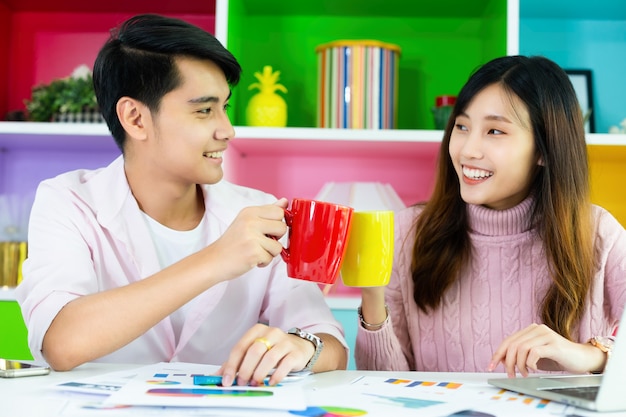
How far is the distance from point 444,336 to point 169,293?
686 millimetres

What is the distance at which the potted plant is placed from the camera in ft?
7.79

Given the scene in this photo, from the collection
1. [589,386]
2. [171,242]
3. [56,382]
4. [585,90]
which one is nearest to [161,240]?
[171,242]

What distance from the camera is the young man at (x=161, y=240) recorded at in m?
1.15

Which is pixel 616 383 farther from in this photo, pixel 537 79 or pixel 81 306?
pixel 537 79

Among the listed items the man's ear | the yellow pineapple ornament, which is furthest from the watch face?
the yellow pineapple ornament

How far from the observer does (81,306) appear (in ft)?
3.84

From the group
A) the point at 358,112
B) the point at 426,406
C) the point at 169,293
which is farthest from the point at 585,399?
the point at 358,112

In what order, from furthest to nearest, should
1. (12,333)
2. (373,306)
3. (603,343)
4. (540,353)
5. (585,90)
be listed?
1. (585,90)
2. (12,333)
3. (373,306)
4. (603,343)
5. (540,353)

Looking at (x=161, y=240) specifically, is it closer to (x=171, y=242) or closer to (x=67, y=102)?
(x=171, y=242)

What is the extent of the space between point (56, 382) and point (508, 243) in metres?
0.99

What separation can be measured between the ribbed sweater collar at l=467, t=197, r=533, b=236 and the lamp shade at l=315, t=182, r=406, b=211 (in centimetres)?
70

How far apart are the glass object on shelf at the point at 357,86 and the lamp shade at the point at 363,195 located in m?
0.19

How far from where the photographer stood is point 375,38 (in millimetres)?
2627

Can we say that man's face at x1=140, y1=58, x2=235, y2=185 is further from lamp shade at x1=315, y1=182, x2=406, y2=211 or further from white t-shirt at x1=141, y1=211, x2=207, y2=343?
lamp shade at x1=315, y1=182, x2=406, y2=211
